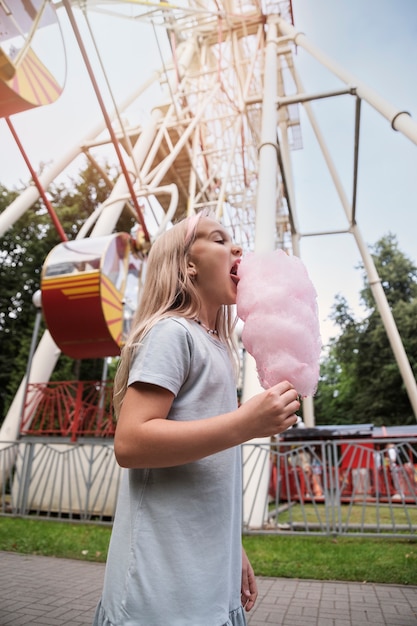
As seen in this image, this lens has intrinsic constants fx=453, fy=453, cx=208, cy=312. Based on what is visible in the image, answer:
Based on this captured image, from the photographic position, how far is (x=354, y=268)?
1041 inches

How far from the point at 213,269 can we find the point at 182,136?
11.8 meters

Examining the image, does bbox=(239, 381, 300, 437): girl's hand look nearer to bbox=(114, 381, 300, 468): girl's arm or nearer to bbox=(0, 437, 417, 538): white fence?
bbox=(114, 381, 300, 468): girl's arm

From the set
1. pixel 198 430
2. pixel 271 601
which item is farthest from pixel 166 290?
pixel 271 601

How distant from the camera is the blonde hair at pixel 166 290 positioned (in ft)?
4.30

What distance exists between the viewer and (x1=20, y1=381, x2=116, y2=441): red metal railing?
849 cm

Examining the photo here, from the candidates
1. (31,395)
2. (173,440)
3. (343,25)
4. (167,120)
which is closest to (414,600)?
(173,440)

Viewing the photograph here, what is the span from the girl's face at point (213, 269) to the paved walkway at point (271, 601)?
110 inches

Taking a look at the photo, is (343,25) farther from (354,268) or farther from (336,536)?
(354,268)

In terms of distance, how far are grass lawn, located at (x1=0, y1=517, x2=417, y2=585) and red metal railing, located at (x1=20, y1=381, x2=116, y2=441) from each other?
7.09 ft

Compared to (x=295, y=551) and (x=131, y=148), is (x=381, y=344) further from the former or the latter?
(x=295, y=551)

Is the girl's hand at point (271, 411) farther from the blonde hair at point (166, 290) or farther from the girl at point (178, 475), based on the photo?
the blonde hair at point (166, 290)

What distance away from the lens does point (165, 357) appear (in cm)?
113

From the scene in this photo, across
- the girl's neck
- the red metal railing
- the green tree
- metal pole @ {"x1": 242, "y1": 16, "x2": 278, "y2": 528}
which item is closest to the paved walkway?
metal pole @ {"x1": 242, "y1": 16, "x2": 278, "y2": 528}

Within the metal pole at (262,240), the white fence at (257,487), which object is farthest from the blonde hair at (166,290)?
the white fence at (257,487)
